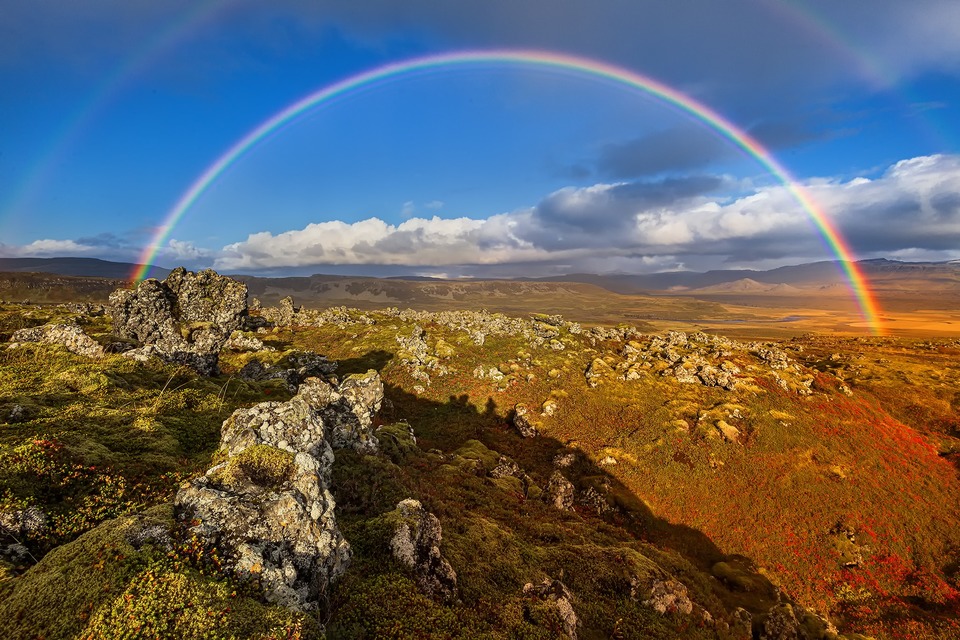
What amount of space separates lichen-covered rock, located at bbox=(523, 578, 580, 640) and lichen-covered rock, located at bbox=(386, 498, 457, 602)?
190 inches

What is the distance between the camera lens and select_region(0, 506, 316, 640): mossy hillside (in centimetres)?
1099

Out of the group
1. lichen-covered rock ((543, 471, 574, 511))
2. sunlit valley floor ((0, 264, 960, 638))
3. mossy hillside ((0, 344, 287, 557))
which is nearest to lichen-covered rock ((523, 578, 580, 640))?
sunlit valley floor ((0, 264, 960, 638))

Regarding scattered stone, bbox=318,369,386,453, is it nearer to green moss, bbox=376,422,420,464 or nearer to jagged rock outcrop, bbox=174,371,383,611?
green moss, bbox=376,422,420,464

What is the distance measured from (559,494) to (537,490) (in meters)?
2.50

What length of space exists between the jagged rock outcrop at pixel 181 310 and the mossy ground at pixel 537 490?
28.3 feet

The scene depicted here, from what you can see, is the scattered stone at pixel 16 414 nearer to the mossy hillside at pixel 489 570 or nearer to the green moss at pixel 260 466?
the green moss at pixel 260 466

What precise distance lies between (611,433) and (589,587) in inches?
1608

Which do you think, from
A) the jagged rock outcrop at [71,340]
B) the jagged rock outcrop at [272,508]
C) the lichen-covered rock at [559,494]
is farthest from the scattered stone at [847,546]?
the jagged rock outcrop at [71,340]

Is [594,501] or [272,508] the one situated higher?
[272,508]

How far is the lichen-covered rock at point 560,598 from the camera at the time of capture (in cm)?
2077

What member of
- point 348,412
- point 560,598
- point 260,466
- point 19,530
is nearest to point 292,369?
point 348,412

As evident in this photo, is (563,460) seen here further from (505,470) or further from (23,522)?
(23,522)

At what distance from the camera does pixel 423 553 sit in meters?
21.4

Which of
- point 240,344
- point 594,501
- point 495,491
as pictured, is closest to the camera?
point 495,491
